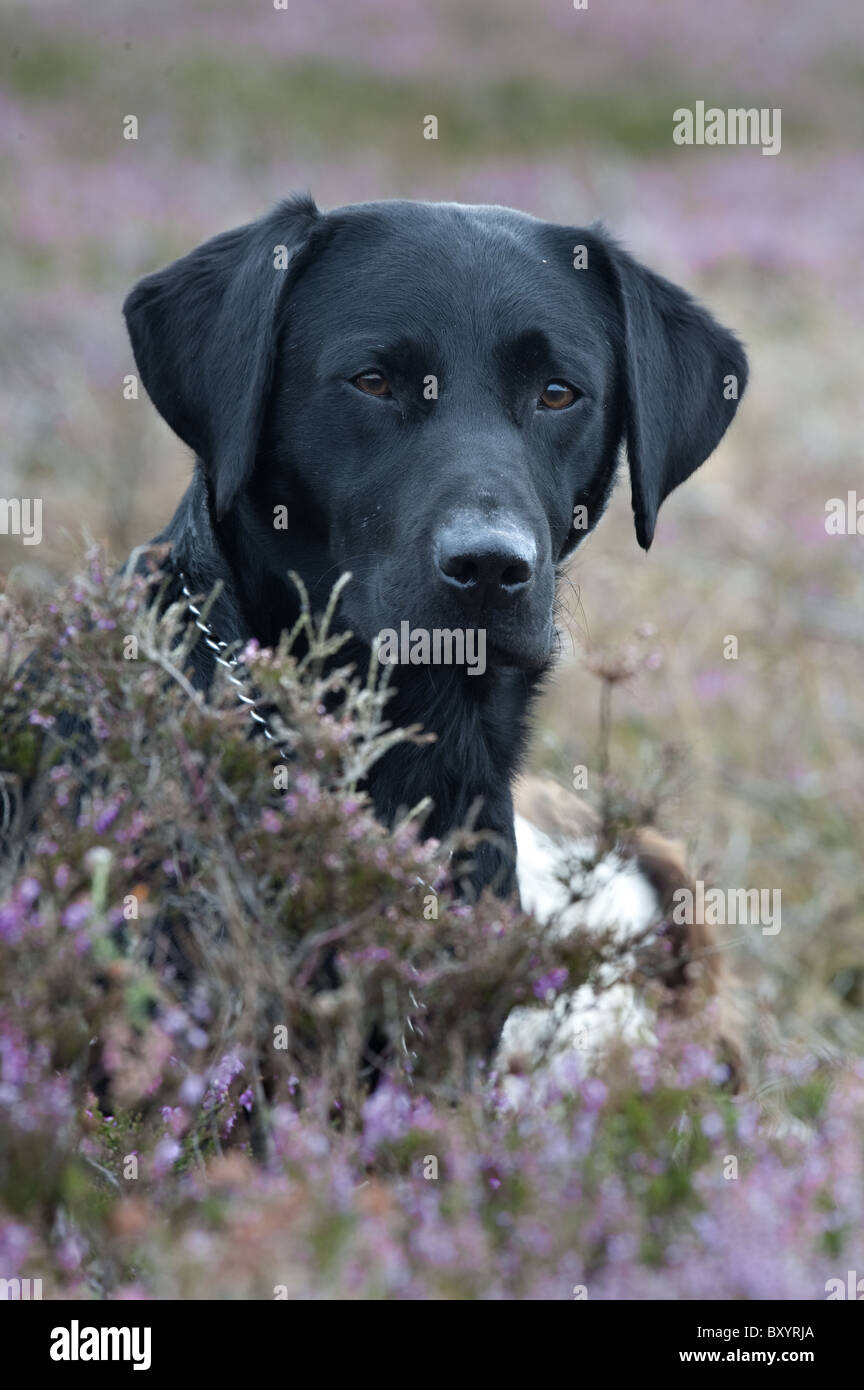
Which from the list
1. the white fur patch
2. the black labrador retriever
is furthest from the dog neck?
the white fur patch

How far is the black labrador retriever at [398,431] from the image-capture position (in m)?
2.80

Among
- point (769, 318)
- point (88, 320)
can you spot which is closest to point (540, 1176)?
point (88, 320)

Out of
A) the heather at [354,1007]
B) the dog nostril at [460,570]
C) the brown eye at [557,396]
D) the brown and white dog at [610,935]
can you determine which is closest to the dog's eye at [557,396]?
the brown eye at [557,396]

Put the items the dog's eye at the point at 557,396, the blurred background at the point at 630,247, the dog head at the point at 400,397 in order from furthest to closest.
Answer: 1. the blurred background at the point at 630,247
2. the dog's eye at the point at 557,396
3. the dog head at the point at 400,397

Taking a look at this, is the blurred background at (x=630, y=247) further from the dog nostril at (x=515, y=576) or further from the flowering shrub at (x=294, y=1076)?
the flowering shrub at (x=294, y=1076)

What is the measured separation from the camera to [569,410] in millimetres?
3086

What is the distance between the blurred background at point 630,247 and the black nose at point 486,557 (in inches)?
8.0

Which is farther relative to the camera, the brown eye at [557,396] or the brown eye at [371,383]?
the brown eye at [557,396]

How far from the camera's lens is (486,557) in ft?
8.54

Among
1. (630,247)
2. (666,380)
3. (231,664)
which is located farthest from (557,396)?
(630,247)

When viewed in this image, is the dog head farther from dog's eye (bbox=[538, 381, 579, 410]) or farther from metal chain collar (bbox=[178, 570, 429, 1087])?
metal chain collar (bbox=[178, 570, 429, 1087])

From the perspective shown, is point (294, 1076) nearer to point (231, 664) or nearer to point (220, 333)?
point (231, 664)

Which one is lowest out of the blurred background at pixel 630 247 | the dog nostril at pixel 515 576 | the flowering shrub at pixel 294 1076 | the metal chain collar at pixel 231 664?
the flowering shrub at pixel 294 1076
